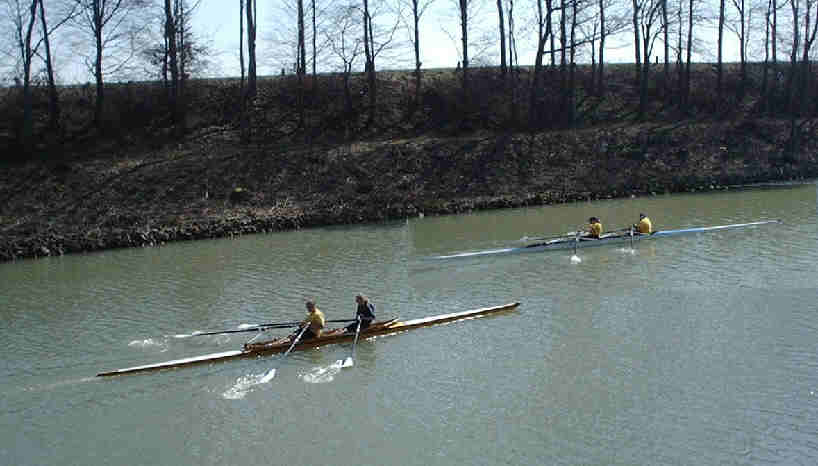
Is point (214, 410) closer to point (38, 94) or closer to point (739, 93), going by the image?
point (38, 94)

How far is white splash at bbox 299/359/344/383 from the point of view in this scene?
14.0 meters

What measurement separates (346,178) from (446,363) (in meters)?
22.5

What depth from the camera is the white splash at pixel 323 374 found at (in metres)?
14.0

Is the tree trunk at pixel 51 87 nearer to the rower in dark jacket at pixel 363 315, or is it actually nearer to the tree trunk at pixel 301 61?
the tree trunk at pixel 301 61

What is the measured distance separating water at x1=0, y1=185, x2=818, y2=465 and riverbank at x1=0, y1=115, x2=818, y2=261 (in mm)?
6242

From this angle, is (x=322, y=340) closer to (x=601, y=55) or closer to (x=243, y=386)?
(x=243, y=386)

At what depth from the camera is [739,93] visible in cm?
Answer: 4869

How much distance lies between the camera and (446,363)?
1432 cm

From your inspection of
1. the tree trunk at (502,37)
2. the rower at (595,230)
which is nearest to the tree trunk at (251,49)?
the tree trunk at (502,37)

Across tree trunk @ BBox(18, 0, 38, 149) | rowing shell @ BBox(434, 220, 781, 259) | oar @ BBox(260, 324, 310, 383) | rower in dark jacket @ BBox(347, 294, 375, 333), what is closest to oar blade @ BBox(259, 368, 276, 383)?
oar @ BBox(260, 324, 310, 383)

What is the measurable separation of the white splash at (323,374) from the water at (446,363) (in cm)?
5

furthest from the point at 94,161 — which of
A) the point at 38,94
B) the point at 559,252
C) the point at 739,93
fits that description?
the point at 739,93

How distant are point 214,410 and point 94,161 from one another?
27.0 meters

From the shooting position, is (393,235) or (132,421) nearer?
(132,421)
